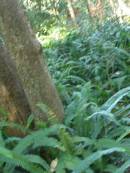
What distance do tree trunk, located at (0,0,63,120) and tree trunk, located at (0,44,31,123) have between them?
16cm

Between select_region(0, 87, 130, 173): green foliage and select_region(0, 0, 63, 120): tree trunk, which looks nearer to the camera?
select_region(0, 87, 130, 173): green foliage

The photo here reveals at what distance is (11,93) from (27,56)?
496 millimetres

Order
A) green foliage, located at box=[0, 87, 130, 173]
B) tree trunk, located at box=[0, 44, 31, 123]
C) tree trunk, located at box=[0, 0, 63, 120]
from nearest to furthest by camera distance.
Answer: green foliage, located at box=[0, 87, 130, 173]
tree trunk, located at box=[0, 0, 63, 120]
tree trunk, located at box=[0, 44, 31, 123]

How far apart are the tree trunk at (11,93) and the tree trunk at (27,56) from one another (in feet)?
0.54

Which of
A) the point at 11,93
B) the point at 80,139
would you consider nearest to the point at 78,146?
the point at 80,139

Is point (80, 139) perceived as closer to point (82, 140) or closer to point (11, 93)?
point (82, 140)

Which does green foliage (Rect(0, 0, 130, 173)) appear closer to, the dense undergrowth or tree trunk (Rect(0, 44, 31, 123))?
the dense undergrowth

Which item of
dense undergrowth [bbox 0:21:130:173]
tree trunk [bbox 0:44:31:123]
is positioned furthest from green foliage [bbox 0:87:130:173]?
tree trunk [bbox 0:44:31:123]

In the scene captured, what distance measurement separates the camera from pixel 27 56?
4.27 m

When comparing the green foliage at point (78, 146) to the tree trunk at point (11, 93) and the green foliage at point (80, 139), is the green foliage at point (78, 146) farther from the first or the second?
the tree trunk at point (11, 93)

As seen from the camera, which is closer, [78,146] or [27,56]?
[78,146]

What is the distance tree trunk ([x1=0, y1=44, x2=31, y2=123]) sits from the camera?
14.6ft

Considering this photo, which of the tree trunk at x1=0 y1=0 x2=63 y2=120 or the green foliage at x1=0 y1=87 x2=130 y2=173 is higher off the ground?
the tree trunk at x1=0 y1=0 x2=63 y2=120

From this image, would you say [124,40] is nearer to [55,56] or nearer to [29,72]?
[55,56]
